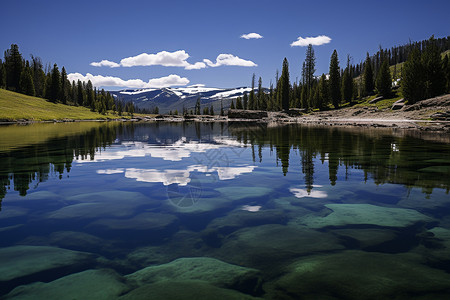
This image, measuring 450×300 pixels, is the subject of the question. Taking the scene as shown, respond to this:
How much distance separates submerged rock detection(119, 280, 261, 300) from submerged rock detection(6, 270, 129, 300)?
255 mm

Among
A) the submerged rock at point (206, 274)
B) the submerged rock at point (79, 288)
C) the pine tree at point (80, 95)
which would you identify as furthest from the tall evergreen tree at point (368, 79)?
the pine tree at point (80, 95)

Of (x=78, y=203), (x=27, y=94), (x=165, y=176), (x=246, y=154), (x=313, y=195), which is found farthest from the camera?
(x=27, y=94)

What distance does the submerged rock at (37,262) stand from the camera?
4200mm

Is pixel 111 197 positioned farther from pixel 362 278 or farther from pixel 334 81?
pixel 334 81

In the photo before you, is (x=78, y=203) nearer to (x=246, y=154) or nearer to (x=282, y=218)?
(x=282, y=218)

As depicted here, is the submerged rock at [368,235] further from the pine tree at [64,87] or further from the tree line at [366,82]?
the pine tree at [64,87]

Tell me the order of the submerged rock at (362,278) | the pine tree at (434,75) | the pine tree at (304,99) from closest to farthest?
1. the submerged rock at (362,278)
2. the pine tree at (434,75)
3. the pine tree at (304,99)

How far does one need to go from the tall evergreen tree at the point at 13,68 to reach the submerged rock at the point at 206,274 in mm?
140632

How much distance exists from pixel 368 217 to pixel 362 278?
2682 mm

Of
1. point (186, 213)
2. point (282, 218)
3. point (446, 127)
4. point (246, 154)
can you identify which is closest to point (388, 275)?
point (282, 218)

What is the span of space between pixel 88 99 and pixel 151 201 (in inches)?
6052

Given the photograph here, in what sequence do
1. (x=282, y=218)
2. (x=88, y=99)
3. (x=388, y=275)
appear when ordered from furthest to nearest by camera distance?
(x=88, y=99) → (x=282, y=218) → (x=388, y=275)

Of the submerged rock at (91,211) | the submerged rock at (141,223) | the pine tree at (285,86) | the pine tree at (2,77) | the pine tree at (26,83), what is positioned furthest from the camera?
the pine tree at (26,83)

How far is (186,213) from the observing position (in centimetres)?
677
